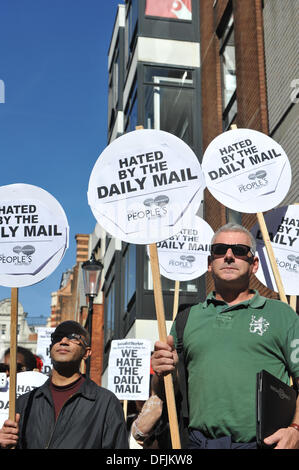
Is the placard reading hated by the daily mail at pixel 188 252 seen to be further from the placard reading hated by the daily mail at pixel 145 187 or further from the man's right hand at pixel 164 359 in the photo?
the man's right hand at pixel 164 359

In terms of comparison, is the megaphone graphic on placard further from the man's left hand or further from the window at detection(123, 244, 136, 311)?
the man's left hand

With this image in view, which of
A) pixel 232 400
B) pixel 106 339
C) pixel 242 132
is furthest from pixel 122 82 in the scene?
pixel 232 400

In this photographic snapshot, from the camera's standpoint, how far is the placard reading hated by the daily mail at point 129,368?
9.43 metres

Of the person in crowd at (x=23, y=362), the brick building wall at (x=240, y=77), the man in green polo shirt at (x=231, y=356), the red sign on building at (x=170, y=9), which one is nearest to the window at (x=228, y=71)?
the brick building wall at (x=240, y=77)

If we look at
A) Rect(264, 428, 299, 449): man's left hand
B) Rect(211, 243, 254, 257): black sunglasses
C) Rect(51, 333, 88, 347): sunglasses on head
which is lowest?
Rect(264, 428, 299, 449): man's left hand

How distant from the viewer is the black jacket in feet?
13.9

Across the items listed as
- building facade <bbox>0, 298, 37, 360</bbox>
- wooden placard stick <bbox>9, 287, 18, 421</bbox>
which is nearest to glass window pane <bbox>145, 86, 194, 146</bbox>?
wooden placard stick <bbox>9, 287, 18, 421</bbox>

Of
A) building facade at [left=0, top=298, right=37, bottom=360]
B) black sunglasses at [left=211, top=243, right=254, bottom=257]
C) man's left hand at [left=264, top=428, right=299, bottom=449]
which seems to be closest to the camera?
man's left hand at [left=264, top=428, right=299, bottom=449]

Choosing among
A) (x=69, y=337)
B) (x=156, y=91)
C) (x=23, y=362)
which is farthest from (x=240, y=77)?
(x=69, y=337)

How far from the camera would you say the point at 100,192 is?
438cm
